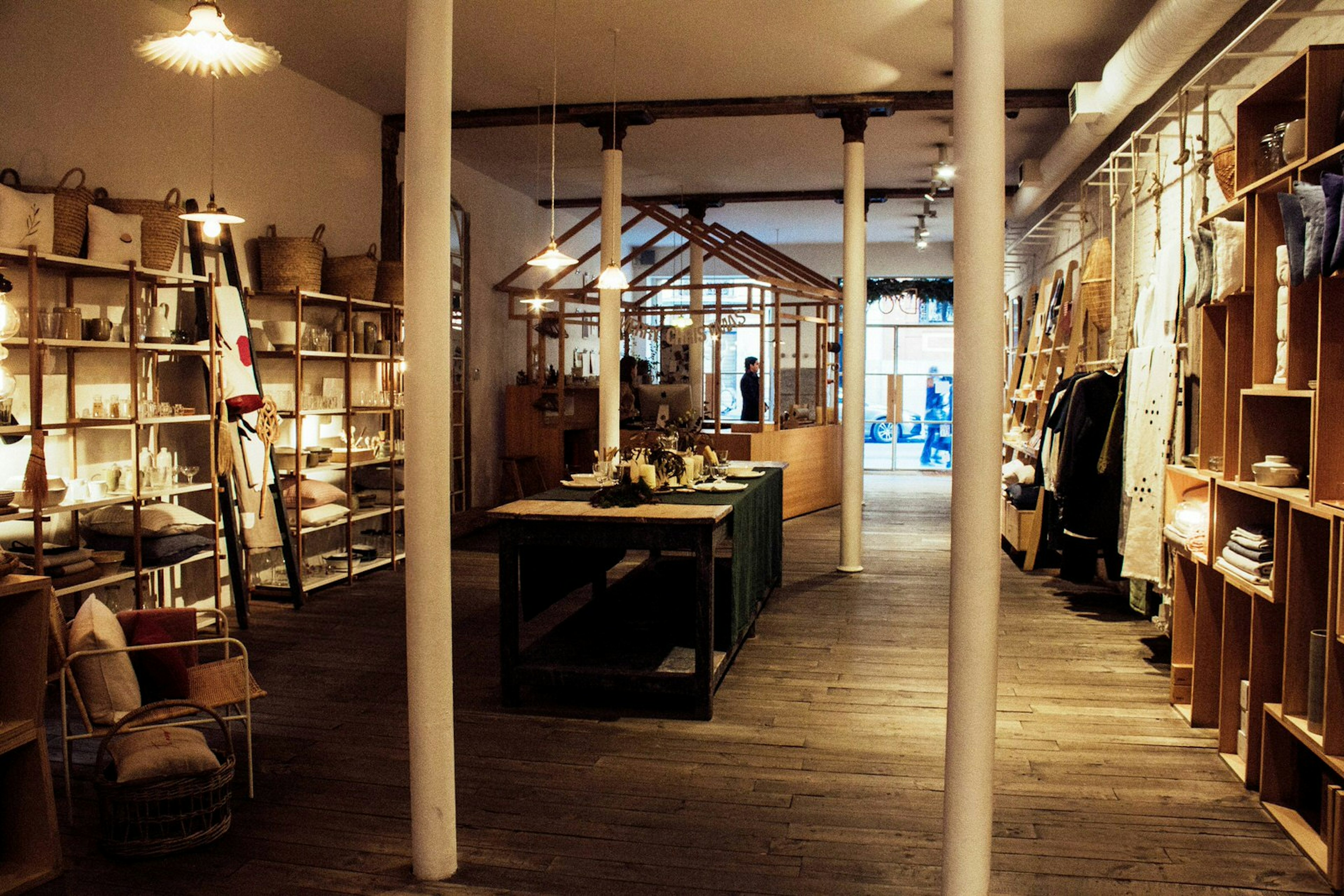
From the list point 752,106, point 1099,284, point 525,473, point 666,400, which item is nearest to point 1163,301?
point 1099,284

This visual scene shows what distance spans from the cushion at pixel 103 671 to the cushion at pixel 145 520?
2.16 meters

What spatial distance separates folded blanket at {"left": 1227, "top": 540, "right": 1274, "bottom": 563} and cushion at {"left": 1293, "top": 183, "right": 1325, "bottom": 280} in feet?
3.66

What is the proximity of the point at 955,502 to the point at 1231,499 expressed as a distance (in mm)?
2168

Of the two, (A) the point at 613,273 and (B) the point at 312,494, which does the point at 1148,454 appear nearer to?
(A) the point at 613,273

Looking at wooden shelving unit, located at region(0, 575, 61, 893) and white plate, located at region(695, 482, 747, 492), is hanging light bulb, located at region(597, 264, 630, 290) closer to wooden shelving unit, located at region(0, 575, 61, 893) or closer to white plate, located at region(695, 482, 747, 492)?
white plate, located at region(695, 482, 747, 492)

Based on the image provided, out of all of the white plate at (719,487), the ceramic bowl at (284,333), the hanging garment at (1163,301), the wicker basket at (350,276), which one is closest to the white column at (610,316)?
the wicker basket at (350,276)

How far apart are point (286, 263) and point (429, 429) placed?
4968 mm

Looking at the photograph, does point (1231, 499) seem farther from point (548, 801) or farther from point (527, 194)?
point (527, 194)

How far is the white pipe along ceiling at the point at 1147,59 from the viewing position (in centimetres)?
552

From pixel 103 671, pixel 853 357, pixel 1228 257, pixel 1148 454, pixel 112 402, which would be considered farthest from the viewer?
pixel 853 357

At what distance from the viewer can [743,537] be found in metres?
5.55

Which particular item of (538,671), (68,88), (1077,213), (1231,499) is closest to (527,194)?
(1077,213)

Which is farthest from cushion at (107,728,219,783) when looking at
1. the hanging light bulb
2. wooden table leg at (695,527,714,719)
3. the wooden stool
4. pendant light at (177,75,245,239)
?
the wooden stool

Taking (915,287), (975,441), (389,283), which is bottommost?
(975,441)
